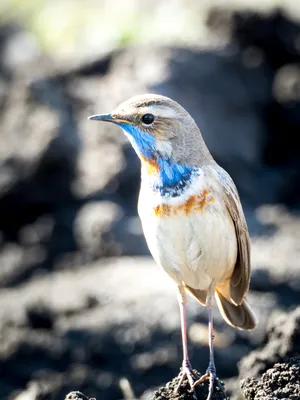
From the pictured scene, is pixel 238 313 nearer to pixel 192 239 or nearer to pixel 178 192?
pixel 192 239

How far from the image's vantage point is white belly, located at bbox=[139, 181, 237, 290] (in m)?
5.47

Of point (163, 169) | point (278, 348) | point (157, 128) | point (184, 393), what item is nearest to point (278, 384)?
point (184, 393)

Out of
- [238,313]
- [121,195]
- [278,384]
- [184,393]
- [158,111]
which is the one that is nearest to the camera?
[278,384]

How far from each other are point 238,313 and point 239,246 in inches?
24.0

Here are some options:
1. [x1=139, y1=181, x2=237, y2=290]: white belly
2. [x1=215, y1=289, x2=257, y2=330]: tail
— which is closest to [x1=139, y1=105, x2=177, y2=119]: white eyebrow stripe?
[x1=139, y1=181, x2=237, y2=290]: white belly

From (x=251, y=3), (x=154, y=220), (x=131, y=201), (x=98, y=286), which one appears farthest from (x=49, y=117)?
(x=154, y=220)

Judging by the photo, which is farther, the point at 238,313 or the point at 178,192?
the point at 238,313

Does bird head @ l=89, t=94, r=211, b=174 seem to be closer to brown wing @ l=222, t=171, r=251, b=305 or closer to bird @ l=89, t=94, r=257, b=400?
bird @ l=89, t=94, r=257, b=400

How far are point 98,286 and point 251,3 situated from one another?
4234 mm

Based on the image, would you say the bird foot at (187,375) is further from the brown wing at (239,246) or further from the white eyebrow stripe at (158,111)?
the white eyebrow stripe at (158,111)

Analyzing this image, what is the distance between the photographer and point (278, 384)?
5.23m

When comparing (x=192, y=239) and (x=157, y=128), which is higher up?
(x=157, y=128)

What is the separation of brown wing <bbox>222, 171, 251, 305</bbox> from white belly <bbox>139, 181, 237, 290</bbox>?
0.08 m

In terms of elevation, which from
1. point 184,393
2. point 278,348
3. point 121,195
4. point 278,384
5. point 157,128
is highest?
point 121,195
